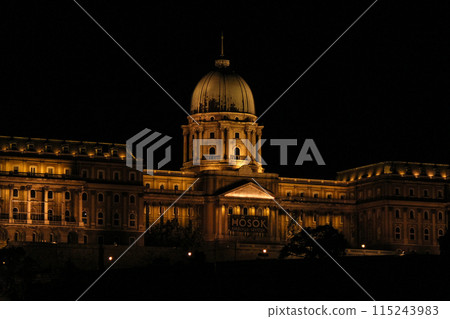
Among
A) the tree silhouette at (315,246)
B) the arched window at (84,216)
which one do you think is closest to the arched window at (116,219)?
the arched window at (84,216)

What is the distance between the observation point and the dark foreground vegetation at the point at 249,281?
14512 cm

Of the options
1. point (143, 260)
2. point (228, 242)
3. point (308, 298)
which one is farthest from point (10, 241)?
point (308, 298)

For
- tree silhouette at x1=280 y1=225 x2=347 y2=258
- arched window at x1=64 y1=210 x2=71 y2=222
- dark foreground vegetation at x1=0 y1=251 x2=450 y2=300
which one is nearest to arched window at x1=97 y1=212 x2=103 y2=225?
arched window at x1=64 y1=210 x2=71 y2=222

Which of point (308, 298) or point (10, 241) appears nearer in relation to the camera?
point (308, 298)

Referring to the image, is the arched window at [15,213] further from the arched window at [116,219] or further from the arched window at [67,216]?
the arched window at [116,219]

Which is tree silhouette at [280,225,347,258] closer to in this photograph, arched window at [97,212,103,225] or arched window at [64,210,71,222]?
arched window at [97,212,103,225]

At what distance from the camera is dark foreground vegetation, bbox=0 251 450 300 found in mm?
145125

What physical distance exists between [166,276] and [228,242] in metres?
33.0

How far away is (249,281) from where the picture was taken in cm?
15450

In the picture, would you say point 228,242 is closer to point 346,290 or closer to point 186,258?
point 186,258

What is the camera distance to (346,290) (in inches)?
5738

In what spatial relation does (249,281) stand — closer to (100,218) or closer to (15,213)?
(15,213)

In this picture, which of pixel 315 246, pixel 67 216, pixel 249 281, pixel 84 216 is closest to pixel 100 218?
pixel 84 216

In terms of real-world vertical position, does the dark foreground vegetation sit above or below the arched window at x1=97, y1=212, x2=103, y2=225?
below
